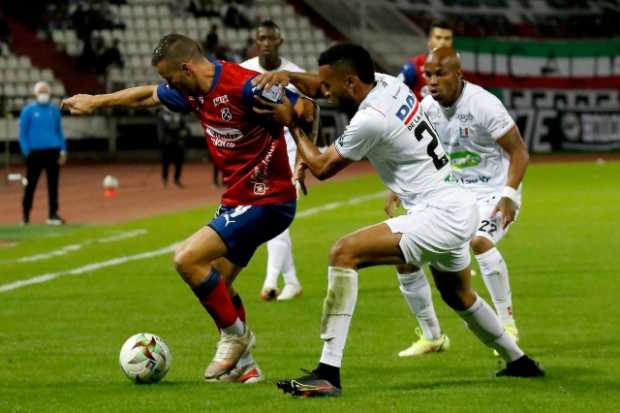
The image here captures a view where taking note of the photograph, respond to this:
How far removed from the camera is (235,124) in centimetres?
787

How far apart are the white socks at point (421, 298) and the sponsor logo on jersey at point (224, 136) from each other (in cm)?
163

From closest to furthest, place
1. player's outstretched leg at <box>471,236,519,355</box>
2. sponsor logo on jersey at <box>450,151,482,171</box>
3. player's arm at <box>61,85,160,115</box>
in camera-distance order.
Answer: player's arm at <box>61,85,160,115</box> < player's outstretched leg at <box>471,236,519,355</box> < sponsor logo on jersey at <box>450,151,482,171</box>

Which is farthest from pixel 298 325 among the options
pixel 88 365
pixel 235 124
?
pixel 235 124

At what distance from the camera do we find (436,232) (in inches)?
293

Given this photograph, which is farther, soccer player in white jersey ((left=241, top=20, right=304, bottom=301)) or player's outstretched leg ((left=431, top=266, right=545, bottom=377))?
soccer player in white jersey ((left=241, top=20, right=304, bottom=301))

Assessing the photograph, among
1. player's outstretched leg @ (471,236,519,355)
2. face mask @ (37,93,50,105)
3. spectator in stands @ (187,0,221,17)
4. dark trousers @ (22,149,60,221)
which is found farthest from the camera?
spectator in stands @ (187,0,221,17)

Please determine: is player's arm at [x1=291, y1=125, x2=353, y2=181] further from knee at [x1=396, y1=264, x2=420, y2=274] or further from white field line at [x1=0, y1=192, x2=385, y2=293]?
white field line at [x1=0, y1=192, x2=385, y2=293]

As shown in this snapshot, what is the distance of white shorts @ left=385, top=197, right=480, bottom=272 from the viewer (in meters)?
7.41

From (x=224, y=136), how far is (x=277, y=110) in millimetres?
440

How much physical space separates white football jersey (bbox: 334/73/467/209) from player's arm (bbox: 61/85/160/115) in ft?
5.42

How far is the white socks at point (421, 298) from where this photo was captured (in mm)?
8891

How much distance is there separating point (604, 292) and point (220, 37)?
29.4m

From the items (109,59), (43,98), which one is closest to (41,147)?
(43,98)

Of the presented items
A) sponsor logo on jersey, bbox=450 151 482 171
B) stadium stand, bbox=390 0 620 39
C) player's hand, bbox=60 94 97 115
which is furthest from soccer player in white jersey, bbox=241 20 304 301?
stadium stand, bbox=390 0 620 39
